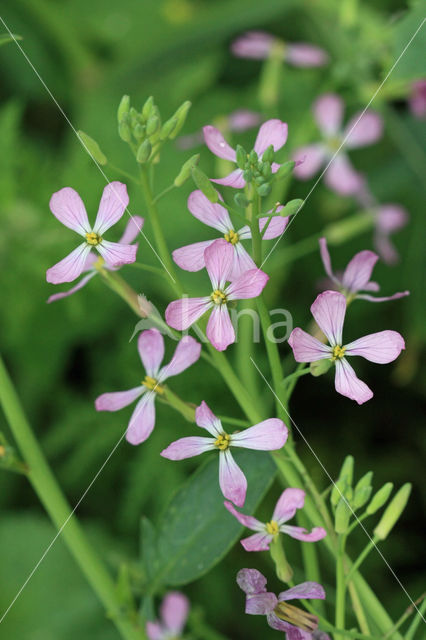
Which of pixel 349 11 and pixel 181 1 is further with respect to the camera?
pixel 181 1

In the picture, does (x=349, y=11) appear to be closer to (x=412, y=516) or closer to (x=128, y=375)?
(x=128, y=375)

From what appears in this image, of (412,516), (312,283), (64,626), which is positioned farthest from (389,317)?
(64,626)

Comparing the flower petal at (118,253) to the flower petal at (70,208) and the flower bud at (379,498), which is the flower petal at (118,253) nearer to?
the flower petal at (70,208)

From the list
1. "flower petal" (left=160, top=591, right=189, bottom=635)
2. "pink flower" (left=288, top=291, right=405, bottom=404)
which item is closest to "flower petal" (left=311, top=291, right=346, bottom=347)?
"pink flower" (left=288, top=291, right=405, bottom=404)

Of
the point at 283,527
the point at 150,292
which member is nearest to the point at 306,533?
the point at 283,527

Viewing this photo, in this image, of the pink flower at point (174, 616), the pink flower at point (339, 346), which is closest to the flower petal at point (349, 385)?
the pink flower at point (339, 346)

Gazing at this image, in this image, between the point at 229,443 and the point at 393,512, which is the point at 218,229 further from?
the point at 393,512
